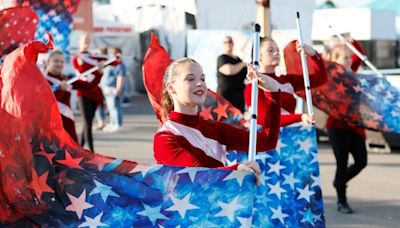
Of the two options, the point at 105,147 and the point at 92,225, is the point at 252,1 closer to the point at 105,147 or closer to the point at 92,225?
the point at 105,147


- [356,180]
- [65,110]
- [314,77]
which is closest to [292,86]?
[314,77]

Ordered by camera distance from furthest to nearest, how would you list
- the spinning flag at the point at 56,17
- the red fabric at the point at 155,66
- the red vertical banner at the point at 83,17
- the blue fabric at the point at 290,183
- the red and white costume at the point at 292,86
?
1. the red vertical banner at the point at 83,17
2. the spinning flag at the point at 56,17
3. the red and white costume at the point at 292,86
4. the blue fabric at the point at 290,183
5. the red fabric at the point at 155,66

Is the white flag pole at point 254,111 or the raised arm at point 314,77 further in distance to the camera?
the raised arm at point 314,77

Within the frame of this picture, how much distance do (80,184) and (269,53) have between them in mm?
2453

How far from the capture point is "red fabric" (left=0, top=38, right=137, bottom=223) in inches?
147

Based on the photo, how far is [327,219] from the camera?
7223 millimetres

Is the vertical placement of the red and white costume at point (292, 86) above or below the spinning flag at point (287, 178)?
above

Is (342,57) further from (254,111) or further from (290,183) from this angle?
(254,111)

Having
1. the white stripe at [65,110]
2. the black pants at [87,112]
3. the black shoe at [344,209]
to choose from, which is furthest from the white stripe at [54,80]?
the black shoe at [344,209]

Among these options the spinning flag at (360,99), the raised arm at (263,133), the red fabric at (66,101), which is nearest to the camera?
the raised arm at (263,133)

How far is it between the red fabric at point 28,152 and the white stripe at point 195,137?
29cm

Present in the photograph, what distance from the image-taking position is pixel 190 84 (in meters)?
3.82

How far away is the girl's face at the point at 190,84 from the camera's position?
3801 millimetres

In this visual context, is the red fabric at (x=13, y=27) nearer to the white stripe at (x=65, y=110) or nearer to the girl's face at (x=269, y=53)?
the white stripe at (x=65, y=110)
